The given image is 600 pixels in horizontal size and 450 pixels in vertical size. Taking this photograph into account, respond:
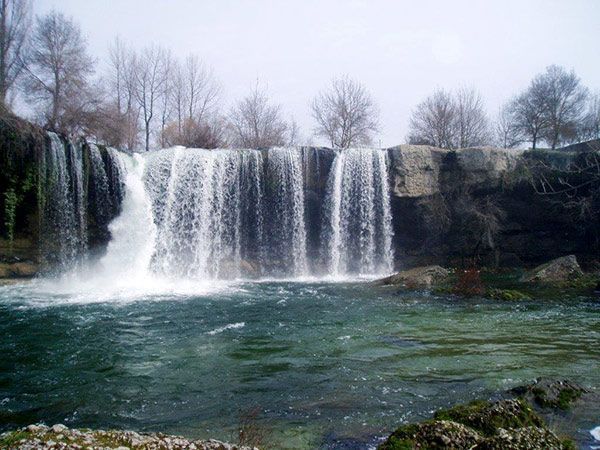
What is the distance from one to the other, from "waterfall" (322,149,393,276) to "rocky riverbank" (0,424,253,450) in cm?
1921

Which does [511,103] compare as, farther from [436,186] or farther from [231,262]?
[231,262]

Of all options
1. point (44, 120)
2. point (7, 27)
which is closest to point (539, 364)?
point (44, 120)

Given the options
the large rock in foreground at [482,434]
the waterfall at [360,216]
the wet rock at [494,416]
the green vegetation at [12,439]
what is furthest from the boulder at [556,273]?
the green vegetation at [12,439]

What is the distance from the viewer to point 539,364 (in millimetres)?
6984

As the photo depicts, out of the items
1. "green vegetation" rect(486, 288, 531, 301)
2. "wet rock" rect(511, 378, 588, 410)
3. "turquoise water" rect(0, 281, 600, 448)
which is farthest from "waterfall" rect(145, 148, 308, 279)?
"wet rock" rect(511, 378, 588, 410)

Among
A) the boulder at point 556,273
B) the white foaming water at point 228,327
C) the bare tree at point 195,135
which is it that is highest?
the bare tree at point 195,135

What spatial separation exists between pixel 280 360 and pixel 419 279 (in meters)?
9.60

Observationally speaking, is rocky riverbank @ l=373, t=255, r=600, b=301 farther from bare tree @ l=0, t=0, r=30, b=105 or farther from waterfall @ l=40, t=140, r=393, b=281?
bare tree @ l=0, t=0, r=30, b=105

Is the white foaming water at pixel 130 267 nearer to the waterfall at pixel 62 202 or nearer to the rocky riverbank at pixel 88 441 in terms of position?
the waterfall at pixel 62 202

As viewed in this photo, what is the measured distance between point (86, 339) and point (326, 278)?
12715mm

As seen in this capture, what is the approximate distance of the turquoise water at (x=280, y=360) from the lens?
5156mm

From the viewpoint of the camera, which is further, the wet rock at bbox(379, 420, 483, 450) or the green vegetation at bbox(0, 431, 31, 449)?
the wet rock at bbox(379, 420, 483, 450)

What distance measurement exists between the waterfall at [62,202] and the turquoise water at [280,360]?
18.9 feet

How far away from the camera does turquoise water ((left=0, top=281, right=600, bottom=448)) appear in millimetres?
5156
